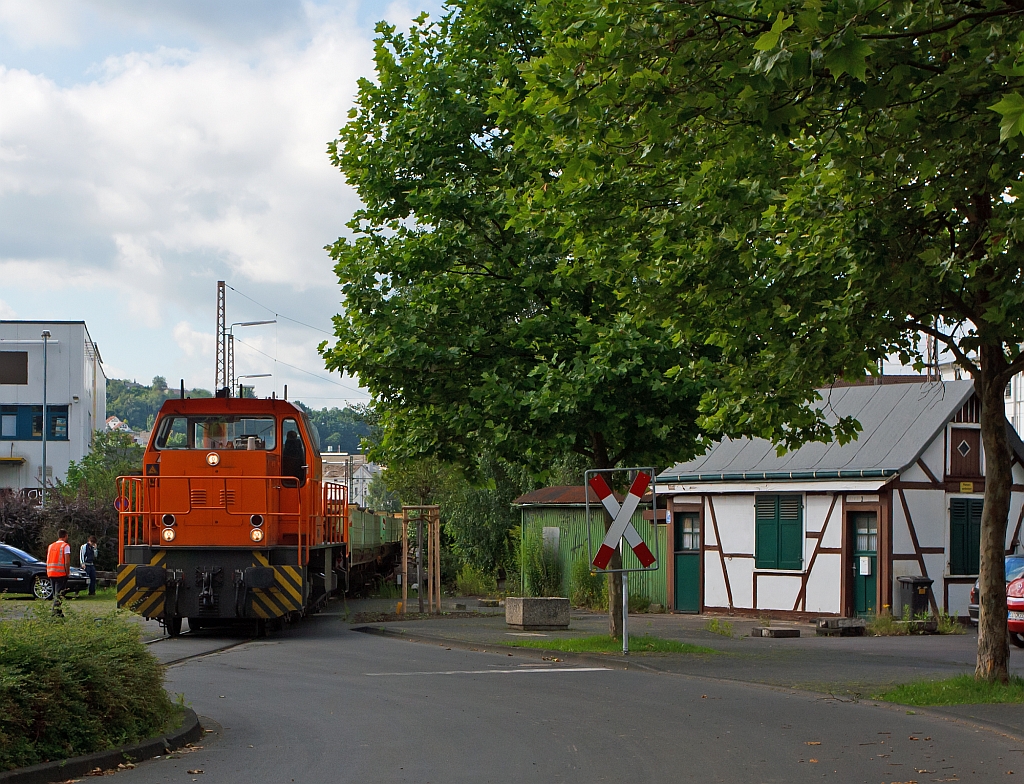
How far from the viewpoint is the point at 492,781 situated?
816 cm

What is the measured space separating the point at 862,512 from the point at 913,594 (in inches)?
78.4

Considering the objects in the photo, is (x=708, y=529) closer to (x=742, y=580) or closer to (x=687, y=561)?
(x=687, y=561)

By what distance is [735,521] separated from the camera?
28266 millimetres

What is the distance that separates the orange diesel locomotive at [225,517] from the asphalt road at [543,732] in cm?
376

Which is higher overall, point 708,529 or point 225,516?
point 225,516

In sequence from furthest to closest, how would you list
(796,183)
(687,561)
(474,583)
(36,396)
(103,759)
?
(36,396) → (474,583) → (687,561) → (796,183) → (103,759)

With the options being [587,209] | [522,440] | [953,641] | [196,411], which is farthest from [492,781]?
[953,641]

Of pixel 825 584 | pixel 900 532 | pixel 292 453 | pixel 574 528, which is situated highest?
pixel 292 453

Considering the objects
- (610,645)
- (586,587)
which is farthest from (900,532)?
(610,645)

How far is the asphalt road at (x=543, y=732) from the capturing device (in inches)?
337

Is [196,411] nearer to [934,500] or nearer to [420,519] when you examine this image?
[420,519]

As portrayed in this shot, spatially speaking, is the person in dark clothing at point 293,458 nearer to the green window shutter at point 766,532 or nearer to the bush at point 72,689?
the bush at point 72,689

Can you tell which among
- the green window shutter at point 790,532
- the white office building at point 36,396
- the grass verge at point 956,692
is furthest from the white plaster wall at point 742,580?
the white office building at point 36,396

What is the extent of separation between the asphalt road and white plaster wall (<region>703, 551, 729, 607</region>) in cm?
1340
